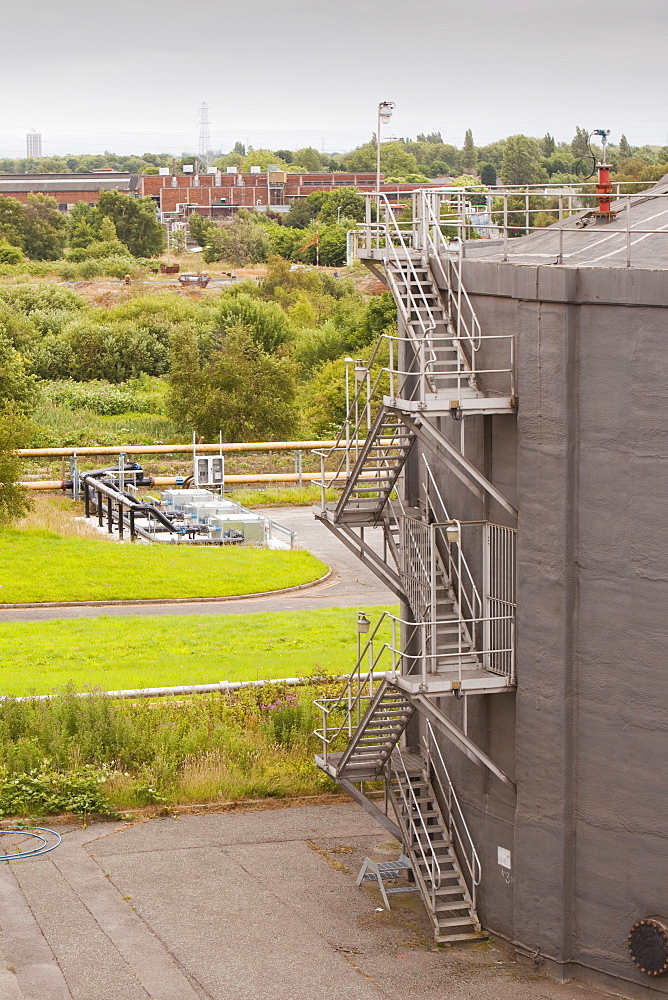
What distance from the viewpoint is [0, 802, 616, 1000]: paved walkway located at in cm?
1653

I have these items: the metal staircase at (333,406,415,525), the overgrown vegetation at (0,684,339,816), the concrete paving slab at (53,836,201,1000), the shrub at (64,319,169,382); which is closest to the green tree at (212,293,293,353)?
the shrub at (64,319,169,382)

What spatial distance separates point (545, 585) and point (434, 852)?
13.8 ft

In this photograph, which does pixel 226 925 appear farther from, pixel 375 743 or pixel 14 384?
pixel 14 384

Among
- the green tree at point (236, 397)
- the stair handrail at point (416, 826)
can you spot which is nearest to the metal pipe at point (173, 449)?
the green tree at point (236, 397)

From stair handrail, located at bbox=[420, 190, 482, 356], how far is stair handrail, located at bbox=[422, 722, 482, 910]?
16.9 feet

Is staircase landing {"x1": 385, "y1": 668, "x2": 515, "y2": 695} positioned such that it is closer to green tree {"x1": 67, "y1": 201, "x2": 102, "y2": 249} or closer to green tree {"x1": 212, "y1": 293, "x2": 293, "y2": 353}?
green tree {"x1": 212, "y1": 293, "x2": 293, "y2": 353}

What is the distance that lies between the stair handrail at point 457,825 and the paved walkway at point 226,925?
899 millimetres

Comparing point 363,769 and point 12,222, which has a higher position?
point 12,222

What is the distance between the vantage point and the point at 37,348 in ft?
276

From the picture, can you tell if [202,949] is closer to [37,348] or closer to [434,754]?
[434,754]

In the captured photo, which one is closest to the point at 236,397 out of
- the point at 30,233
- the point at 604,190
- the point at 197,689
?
the point at 197,689

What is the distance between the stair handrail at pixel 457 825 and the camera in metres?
18.3

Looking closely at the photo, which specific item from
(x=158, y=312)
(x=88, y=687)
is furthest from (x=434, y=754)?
(x=158, y=312)

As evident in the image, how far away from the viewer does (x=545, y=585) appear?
16.7 meters
